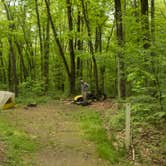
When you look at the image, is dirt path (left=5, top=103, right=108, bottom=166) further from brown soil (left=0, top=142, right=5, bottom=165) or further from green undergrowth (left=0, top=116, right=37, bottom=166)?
brown soil (left=0, top=142, right=5, bottom=165)

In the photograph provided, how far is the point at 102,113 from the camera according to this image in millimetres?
15109

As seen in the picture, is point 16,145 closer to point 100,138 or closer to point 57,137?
point 57,137

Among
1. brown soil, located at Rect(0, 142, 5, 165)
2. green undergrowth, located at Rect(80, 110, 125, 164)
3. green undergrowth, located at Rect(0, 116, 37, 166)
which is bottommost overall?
green undergrowth, located at Rect(80, 110, 125, 164)

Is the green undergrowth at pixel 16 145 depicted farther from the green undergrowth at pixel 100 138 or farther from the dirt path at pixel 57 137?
the green undergrowth at pixel 100 138

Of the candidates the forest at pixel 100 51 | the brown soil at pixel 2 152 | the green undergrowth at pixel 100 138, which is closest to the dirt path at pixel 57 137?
the green undergrowth at pixel 100 138

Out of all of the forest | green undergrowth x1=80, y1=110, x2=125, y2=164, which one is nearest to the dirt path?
green undergrowth x1=80, y1=110, x2=125, y2=164

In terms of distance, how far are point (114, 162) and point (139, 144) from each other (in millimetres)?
1475

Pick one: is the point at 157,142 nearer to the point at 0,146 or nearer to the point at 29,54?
the point at 0,146

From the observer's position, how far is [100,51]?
26.9 metres

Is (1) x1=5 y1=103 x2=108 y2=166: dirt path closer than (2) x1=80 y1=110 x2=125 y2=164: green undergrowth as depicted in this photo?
Yes

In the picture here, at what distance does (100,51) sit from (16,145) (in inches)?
734

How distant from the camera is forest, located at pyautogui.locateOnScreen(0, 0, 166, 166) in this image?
34.8ft

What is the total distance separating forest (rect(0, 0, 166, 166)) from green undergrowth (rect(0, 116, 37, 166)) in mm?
3057

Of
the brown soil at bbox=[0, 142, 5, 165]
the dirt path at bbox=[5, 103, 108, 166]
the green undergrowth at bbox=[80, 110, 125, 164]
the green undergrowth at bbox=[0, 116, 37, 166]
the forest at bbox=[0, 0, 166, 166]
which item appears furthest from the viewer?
the forest at bbox=[0, 0, 166, 166]
